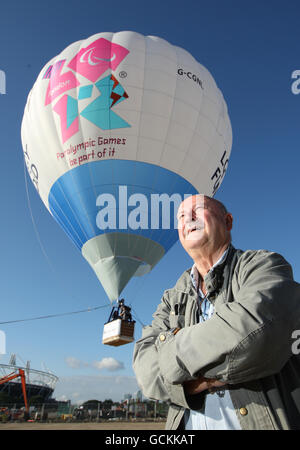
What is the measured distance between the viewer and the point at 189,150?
1579cm

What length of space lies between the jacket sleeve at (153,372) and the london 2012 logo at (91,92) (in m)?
13.7

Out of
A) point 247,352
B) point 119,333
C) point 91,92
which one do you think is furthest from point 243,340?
point 91,92

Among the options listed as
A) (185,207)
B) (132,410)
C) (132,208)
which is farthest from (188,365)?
(132,410)

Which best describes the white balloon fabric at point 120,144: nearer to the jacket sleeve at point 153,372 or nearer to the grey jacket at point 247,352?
the jacket sleeve at point 153,372

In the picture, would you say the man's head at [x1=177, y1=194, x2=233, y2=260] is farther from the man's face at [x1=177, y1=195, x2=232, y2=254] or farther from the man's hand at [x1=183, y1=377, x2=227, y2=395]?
the man's hand at [x1=183, y1=377, x2=227, y2=395]

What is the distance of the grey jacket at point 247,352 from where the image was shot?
1525 millimetres

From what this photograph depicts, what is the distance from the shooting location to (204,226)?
2.21 metres

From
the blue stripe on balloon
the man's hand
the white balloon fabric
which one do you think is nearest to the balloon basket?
the white balloon fabric

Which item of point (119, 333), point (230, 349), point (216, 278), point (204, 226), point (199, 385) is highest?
point (119, 333)

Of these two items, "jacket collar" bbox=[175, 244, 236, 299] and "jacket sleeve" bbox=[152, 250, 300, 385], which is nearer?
"jacket sleeve" bbox=[152, 250, 300, 385]

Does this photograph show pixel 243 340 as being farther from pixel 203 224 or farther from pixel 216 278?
pixel 203 224

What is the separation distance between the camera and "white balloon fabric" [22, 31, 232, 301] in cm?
1488

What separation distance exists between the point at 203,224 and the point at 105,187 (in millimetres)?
13294

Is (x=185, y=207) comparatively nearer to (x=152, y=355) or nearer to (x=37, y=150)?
(x=152, y=355)
